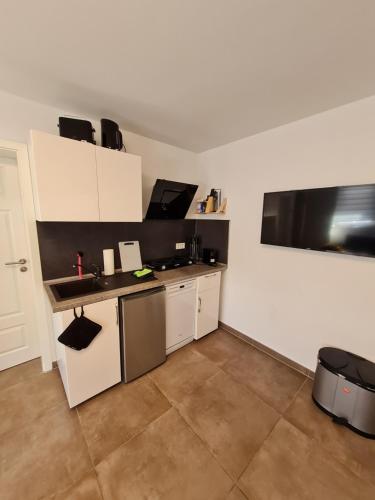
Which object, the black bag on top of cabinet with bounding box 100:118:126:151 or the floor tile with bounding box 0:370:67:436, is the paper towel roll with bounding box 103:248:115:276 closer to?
the black bag on top of cabinet with bounding box 100:118:126:151

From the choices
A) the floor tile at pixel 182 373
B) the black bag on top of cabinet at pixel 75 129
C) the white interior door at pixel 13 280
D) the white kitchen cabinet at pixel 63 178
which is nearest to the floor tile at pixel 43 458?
the floor tile at pixel 182 373

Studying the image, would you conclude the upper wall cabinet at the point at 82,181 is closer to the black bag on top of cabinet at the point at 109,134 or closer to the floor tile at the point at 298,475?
the black bag on top of cabinet at the point at 109,134

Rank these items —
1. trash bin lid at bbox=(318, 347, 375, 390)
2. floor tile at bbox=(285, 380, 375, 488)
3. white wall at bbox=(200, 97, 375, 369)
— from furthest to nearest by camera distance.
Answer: white wall at bbox=(200, 97, 375, 369)
trash bin lid at bbox=(318, 347, 375, 390)
floor tile at bbox=(285, 380, 375, 488)

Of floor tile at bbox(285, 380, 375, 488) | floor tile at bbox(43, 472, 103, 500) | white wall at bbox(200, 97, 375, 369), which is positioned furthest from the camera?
white wall at bbox(200, 97, 375, 369)

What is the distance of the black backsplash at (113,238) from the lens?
1.80m

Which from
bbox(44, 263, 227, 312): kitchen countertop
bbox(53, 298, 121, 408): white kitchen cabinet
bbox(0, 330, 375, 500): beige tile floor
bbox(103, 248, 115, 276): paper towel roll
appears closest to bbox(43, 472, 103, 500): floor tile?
bbox(0, 330, 375, 500): beige tile floor

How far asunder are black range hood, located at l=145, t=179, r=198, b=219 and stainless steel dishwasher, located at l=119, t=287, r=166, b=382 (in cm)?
94

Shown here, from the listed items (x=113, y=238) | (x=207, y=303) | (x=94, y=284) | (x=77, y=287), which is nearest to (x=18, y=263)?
(x=77, y=287)

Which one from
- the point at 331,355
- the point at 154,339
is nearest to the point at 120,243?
the point at 154,339

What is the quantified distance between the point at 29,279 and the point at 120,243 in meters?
0.94

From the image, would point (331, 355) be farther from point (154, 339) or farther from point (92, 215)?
point (92, 215)

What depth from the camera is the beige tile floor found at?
1119mm

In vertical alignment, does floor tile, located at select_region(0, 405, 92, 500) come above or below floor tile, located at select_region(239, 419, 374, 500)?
above

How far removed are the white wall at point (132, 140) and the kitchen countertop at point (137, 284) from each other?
0.92 metres
